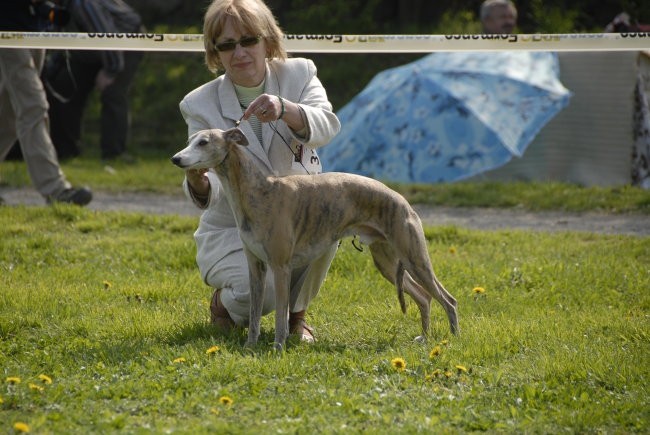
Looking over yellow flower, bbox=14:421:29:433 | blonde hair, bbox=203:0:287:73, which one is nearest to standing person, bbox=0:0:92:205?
blonde hair, bbox=203:0:287:73

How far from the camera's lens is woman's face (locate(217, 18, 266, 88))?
17.9 ft

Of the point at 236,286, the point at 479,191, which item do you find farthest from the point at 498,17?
the point at 236,286

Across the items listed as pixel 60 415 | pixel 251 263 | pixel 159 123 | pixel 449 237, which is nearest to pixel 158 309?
pixel 251 263

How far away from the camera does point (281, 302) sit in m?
5.20

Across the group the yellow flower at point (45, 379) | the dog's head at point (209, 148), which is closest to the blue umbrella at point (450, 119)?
the dog's head at point (209, 148)

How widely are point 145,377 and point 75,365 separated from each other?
464mm

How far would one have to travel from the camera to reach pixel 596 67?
11758 mm

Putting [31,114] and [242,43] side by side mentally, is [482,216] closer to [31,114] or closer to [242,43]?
[31,114]

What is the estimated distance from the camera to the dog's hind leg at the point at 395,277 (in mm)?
5664

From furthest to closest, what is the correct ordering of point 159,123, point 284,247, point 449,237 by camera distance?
point 159,123 → point 449,237 → point 284,247

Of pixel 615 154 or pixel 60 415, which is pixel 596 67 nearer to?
pixel 615 154

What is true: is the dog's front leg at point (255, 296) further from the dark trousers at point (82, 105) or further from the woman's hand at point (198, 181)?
the dark trousers at point (82, 105)

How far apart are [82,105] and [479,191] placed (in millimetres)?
5820

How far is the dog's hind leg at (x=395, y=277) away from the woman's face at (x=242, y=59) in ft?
3.80
